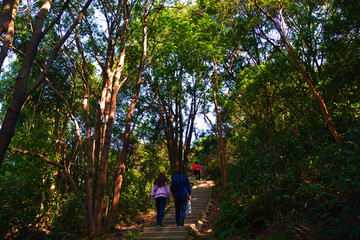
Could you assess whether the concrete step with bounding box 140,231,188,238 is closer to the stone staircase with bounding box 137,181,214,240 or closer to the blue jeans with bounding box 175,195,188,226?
the stone staircase with bounding box 137,181,214,240

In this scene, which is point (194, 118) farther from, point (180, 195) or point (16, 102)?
point (16, 102)

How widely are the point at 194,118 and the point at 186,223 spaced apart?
376 inches

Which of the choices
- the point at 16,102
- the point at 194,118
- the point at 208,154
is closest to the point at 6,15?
the point at 16,102

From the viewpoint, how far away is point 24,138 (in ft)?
29.6

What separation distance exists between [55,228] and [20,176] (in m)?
2.65

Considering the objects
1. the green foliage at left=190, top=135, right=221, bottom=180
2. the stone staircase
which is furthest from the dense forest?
the green foliage at left=190, top=135, right=221, bottom=180

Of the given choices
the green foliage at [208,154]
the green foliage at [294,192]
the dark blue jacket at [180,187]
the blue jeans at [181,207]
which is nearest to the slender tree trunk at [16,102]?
the dark blue jacket at [180,187]

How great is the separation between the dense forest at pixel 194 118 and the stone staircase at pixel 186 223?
0.97 m

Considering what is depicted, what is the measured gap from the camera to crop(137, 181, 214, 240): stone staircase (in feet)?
21.1

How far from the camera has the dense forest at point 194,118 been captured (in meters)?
4.54

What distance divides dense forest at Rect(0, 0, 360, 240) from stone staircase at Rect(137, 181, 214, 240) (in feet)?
3.17

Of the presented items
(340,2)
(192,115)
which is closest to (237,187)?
(340,2)

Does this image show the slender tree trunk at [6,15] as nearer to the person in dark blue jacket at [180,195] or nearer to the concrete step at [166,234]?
the person in dark blue jacket at [180,195]

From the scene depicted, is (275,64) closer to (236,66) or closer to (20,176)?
(236,66)
